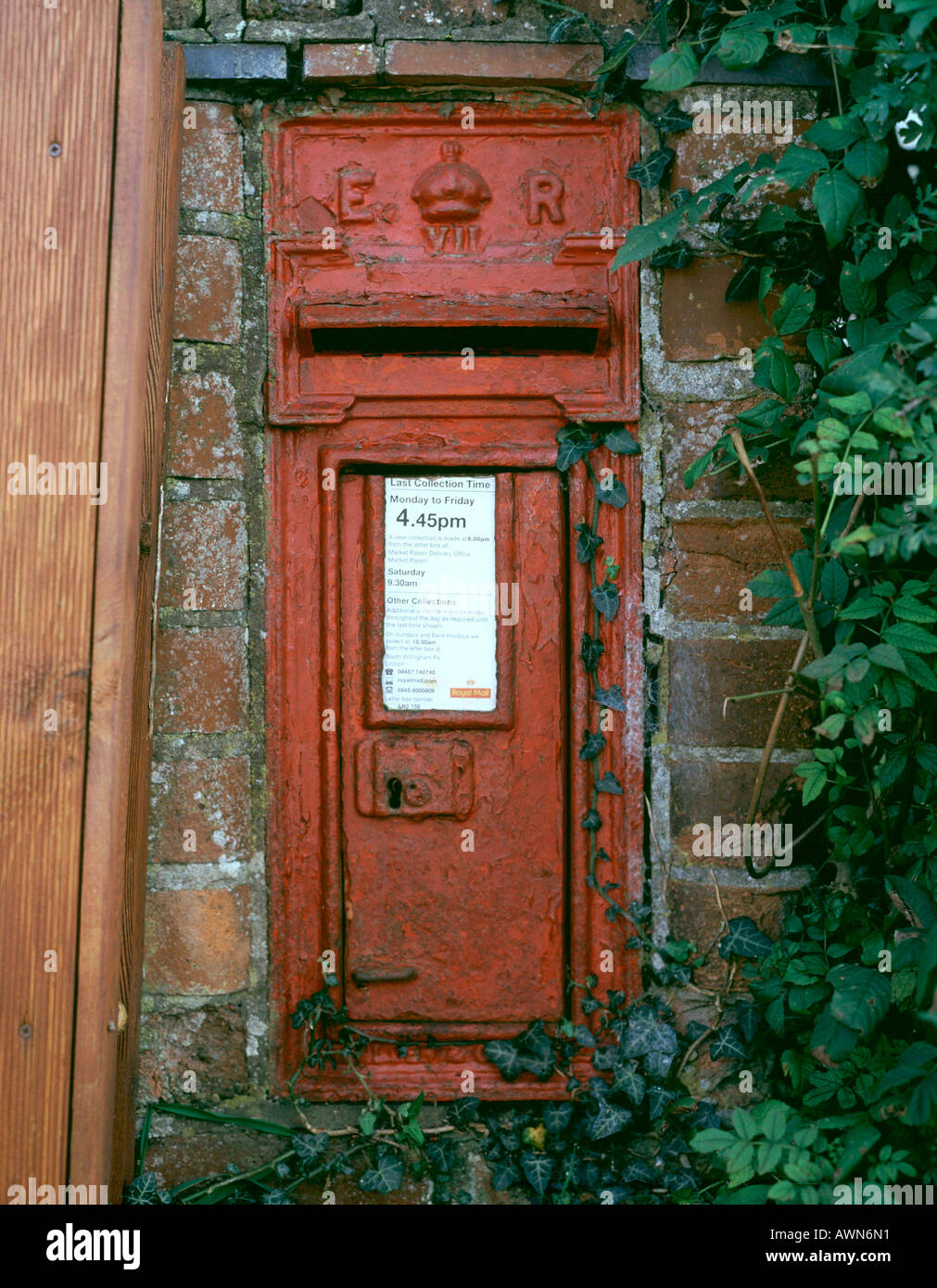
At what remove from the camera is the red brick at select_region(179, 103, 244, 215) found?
1850 mm

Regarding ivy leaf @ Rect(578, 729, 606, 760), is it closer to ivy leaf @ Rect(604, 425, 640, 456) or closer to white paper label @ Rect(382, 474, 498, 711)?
white paper label @ Rect(382, 474, 498, 711)

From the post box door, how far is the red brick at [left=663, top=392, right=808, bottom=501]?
249 millimetres

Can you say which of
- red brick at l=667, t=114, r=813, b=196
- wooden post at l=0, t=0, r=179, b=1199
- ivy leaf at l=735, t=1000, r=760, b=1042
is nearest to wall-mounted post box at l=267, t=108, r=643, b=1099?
red brick at l=667, t=114, r=813, b=196

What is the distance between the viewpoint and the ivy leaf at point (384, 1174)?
5.80 ft

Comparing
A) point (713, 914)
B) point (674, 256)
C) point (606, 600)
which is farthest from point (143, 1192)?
point (674, 256)

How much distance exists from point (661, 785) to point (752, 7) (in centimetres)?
157

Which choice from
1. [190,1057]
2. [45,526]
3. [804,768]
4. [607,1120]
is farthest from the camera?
[190,1057]

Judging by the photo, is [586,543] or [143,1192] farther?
[586,543]

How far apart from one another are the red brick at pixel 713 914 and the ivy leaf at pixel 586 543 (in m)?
0.69

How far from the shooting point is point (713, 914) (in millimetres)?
1849

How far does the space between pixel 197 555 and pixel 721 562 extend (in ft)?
3.53

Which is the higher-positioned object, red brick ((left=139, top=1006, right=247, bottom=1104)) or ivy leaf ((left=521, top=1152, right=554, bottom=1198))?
red brick ((left=139, top=1006, right=247, bottom=1104))

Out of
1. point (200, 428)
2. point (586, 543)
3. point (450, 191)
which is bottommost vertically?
point (586, 543)

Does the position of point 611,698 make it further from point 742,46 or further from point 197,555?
point 742,46
